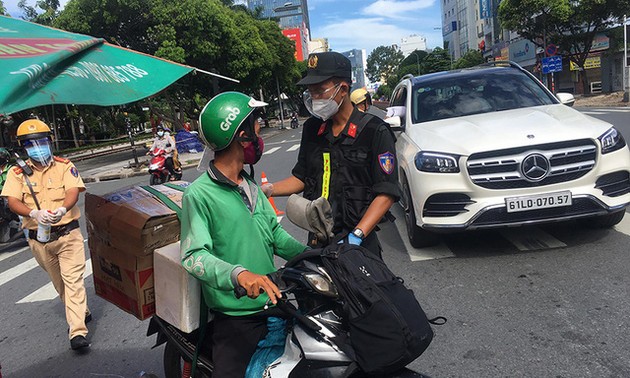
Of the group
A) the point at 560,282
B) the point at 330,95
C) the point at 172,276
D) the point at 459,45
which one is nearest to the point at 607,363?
the point at 560,282

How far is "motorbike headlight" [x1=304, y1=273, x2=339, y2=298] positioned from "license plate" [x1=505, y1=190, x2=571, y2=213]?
123 inches

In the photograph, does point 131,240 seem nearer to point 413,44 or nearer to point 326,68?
point 326,68

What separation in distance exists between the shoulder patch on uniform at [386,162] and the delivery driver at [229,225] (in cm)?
65

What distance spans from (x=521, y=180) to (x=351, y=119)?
236 centimetres

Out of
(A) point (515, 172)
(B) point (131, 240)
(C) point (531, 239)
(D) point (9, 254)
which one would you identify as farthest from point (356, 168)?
(D) point (9, 254)

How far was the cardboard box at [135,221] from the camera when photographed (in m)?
2.21

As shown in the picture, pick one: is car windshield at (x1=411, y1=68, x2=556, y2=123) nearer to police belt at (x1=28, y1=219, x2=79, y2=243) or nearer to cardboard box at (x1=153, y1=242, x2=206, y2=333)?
police belt at (x1=28, y1=219, x2=79, y2=243)

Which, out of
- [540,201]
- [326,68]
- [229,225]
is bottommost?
[540,201]

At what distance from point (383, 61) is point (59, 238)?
144734 mm

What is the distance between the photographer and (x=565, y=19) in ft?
115

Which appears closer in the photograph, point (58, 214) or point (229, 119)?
point (229, 119)

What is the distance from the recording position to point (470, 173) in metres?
4.50

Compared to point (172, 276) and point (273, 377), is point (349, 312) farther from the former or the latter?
point (172, 276)

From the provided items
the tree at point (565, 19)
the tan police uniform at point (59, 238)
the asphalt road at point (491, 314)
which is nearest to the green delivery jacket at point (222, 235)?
the asphalt road at point (491, 314)
